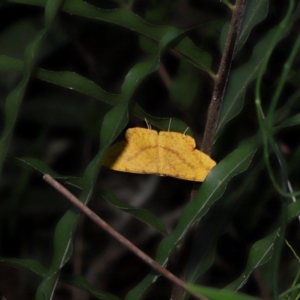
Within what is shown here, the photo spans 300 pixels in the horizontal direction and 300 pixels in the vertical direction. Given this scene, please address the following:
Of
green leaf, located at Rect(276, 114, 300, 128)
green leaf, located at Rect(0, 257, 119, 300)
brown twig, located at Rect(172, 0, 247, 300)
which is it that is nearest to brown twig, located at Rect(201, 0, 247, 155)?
brown twig, located at Rect(172, 0, 247, 300)

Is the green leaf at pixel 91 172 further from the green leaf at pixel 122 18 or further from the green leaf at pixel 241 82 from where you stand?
the green leaf at pixel 241 82

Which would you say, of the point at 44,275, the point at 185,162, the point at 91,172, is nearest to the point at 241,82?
the point at 185,162

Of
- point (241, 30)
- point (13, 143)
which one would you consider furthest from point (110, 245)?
point (241, 30)

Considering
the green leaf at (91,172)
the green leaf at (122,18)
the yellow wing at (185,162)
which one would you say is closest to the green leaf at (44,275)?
the green leaf at (91,172)

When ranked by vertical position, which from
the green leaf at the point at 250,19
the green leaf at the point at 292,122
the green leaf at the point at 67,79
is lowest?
the green leaf at the point at 67,79

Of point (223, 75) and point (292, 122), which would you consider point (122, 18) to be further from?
point (292, 122)

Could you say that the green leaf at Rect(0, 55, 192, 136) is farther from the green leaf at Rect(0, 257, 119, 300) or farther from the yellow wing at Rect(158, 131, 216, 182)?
the green leaf at Rect(0, 257, 119, 300)
